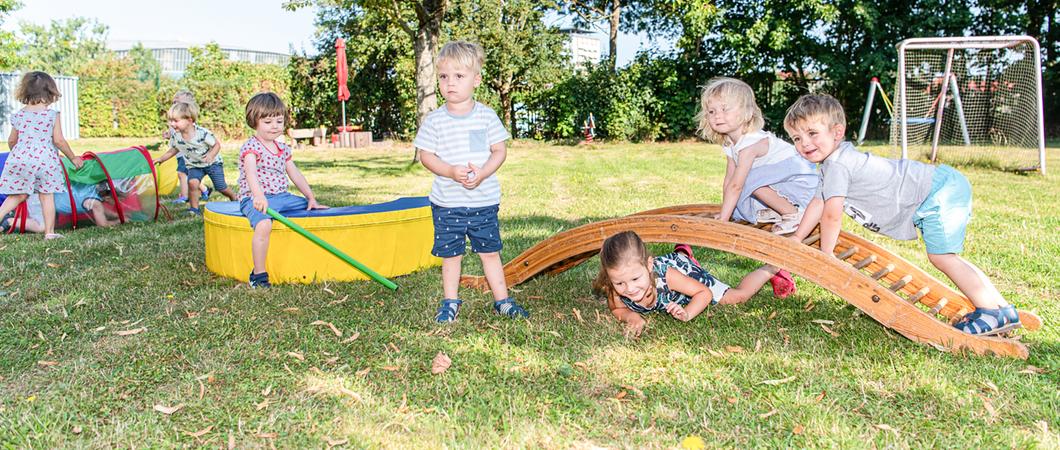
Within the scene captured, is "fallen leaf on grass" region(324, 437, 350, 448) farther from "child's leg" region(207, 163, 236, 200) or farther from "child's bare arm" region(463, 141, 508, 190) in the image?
"child's leg" region(207, 163, 236, 200)

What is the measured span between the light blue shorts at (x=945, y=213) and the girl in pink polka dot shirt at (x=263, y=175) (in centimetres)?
381

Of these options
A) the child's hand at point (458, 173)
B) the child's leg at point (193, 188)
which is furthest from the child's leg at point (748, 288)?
the child's leg at point (193, 188)

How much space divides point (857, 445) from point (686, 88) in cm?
1902

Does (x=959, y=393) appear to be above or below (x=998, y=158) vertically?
below

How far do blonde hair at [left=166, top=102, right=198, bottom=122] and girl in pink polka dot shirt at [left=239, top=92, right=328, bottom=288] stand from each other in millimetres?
3361

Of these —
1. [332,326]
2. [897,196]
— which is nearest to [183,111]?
[332,326]

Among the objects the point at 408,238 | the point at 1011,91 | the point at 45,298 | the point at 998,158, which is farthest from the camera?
the point at 1011,91

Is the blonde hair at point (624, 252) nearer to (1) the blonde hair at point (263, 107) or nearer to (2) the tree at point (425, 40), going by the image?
(1) the blonde hair at point (263, 107)

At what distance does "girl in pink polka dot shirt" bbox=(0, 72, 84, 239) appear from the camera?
648cm

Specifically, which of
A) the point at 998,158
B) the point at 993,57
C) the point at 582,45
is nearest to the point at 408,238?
the point at 998,158

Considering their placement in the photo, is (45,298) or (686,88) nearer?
(45,298)

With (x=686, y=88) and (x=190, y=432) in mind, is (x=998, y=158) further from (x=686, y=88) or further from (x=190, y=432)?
(x=190, y=432)

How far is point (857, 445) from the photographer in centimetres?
263

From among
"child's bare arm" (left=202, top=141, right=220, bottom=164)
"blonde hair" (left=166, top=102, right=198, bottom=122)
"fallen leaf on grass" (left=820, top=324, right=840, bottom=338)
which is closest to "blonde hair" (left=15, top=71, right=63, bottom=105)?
"blonde hair" (left=166, top=102, right=198, bottom=122)
